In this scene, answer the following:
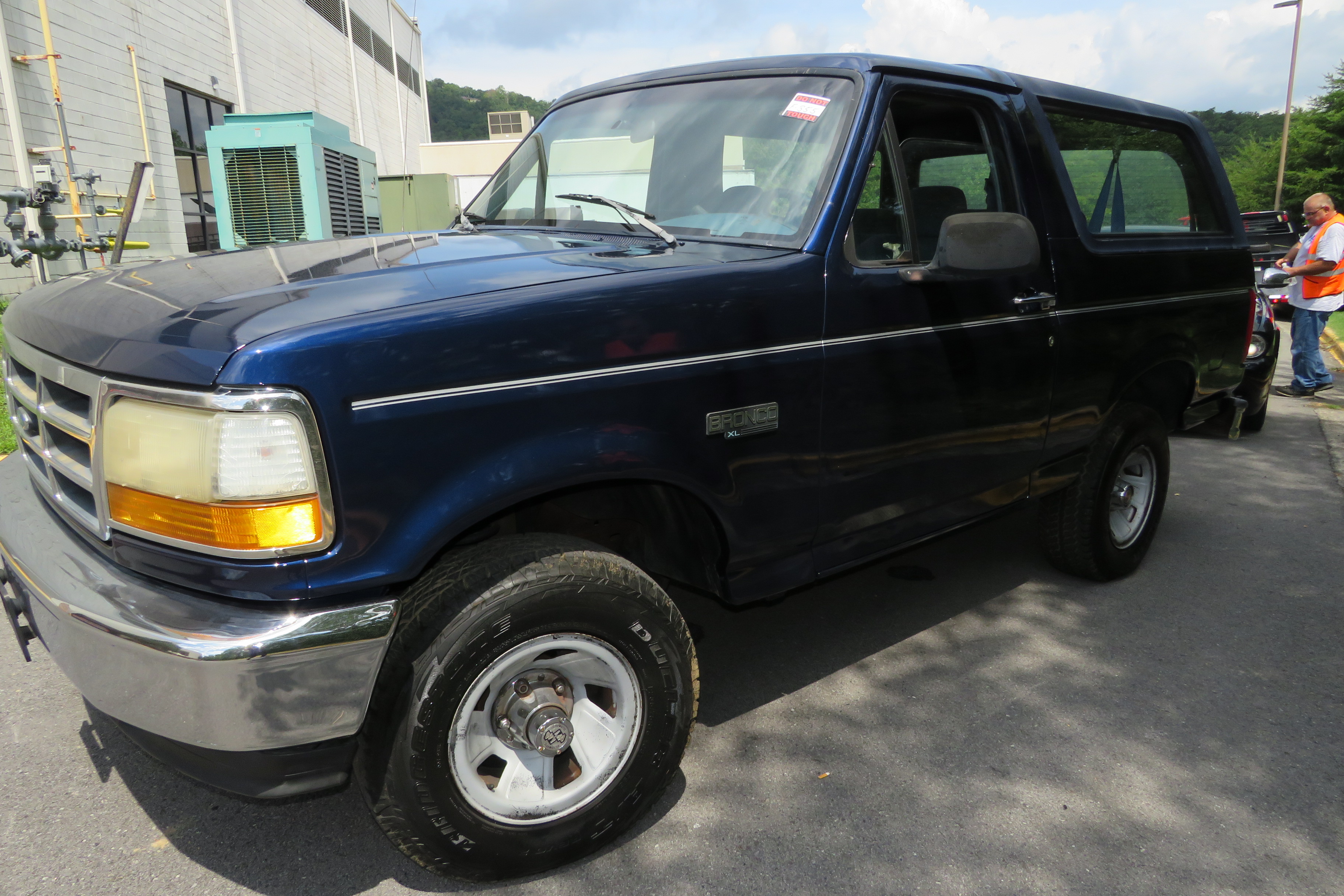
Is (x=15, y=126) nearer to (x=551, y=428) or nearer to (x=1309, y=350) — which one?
(x=551, y=428)

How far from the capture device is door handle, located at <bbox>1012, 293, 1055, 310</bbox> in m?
3.18

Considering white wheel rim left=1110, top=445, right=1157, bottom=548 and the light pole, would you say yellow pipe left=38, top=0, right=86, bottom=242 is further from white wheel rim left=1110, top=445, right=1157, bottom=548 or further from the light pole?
the light pole

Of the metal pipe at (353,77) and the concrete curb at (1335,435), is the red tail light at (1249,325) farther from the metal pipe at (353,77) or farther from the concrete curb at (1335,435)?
the metal pipe at (353,77)

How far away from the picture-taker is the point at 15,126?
10.4m

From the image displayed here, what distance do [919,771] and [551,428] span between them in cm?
159

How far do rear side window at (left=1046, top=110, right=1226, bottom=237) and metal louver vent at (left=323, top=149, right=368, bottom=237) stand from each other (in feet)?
24.0

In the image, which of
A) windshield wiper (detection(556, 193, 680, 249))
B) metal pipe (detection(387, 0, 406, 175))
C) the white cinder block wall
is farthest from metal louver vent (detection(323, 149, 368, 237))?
metal pipe (detection(387, 0, 406, 175))

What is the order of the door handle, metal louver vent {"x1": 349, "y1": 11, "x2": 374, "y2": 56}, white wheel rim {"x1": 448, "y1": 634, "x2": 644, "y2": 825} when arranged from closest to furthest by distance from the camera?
1. white wheel rim {"x1": 448, "y1": 634, "x2": 644, "y2": 825}
2. the door handle
3. metal louver vent {"x1": 349, "y1": 11, "x2": 374, "y2": 56}

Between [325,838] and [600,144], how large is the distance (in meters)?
2.41

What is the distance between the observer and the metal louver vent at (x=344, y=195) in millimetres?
9688

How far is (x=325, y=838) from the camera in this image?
247 cm

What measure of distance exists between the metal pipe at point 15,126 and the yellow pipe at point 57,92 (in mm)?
477

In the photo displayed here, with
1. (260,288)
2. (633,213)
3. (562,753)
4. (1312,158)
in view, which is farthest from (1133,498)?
(1312,158)

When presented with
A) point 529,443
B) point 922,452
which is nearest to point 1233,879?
point 922,452
